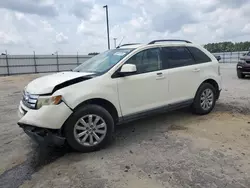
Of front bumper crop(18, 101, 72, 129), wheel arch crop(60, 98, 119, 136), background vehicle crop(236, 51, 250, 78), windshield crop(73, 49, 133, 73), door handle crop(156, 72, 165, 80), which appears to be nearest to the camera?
front bumper crop(18, 101, 72, 129)

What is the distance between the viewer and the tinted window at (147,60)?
4.29 metres

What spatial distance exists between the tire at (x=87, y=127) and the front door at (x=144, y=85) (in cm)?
40

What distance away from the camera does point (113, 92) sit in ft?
12.7

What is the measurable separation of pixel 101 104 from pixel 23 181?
5.16 feet

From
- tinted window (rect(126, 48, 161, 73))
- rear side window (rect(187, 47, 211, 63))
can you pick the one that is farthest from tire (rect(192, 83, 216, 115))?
tinted window (rect(126, 48, 161, 73))

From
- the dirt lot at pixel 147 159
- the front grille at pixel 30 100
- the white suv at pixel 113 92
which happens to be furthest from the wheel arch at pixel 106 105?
the front grille at pixel 30 100

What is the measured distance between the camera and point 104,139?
3.74m

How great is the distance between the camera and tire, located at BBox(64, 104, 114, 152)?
11.4ft

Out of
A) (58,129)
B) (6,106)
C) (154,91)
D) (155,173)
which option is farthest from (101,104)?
(6,106)

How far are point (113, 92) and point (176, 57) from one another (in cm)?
178

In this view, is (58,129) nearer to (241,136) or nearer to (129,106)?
(129,106)

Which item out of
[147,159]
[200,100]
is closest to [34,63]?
[200,100]

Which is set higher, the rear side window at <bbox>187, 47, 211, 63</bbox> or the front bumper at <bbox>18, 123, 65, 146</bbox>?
the rear side window at <bbox>187, 47, 211, 63</bbox>

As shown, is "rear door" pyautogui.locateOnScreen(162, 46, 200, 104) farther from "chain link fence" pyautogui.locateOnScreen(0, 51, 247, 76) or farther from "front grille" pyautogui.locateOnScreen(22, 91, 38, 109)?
"chain link fence" pyautogui.locateOnScreen(0, 51, 247, 76)
